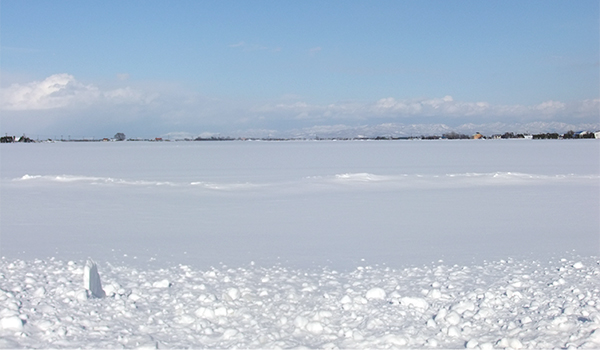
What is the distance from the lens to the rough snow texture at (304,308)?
4.50 metres

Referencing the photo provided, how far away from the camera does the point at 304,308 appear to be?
17.1 feet

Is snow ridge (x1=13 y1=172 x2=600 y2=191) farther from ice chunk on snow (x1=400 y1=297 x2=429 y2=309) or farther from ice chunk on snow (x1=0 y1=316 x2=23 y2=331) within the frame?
ice chunk on snow (x1=0 y1=316 x2=23 y2=331)

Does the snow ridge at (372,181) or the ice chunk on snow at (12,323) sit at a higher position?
the snow ridge at (372,181)

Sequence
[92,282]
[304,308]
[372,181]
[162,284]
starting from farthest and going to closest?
[372,181]
[162,284]
[92,282]
[304,308]

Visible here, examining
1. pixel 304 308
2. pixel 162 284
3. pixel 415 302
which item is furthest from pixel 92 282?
pixel 415 302

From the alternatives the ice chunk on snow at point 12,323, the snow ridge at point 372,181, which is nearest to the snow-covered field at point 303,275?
the ice chunk on snow at point 12,323

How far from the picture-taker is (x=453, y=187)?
17.2 m

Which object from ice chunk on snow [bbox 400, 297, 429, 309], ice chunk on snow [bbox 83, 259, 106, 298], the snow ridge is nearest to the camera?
ice chunk on snow [bbox 400, 297, 429, 309]

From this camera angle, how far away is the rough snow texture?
14.8 feet

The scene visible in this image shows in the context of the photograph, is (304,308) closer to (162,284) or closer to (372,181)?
(162,284)

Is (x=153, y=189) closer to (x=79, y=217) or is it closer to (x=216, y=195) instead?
(x=216, y=195)

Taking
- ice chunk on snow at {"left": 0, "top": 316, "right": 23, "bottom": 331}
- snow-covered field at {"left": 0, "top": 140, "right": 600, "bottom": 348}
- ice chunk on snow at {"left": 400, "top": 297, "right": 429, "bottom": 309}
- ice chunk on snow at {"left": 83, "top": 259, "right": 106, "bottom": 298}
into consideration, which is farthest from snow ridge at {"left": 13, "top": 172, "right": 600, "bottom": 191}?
ice chunk on snow at {"left": 0, "top": 316, "right": 23, "bottom": 331}

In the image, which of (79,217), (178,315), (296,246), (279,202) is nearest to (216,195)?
(279,202)

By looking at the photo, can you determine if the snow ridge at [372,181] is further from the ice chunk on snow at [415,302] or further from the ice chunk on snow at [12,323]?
the ice chunk on snow at [12,323]
